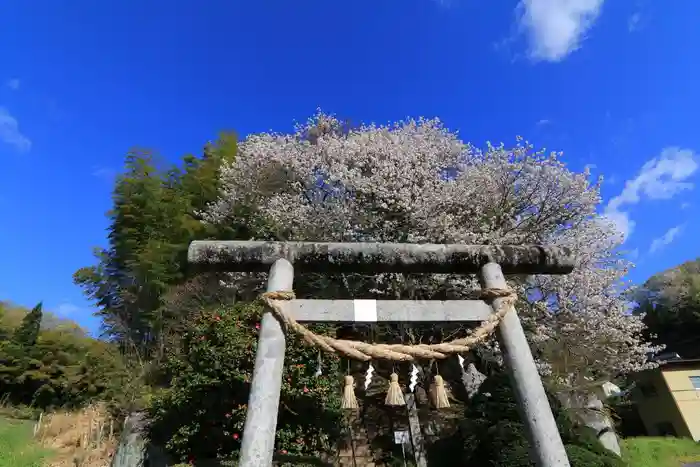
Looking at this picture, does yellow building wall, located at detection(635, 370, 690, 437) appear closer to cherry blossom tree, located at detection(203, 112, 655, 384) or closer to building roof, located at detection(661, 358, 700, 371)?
building roof, located at detection(661, 358, 700, 371)

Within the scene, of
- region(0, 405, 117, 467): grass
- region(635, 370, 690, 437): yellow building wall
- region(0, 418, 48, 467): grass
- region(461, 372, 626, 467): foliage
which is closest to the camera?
region(461, 372, 626, 467): foliage

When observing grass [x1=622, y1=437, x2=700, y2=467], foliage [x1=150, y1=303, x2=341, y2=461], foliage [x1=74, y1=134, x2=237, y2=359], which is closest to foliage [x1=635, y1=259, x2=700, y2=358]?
grass [x1=622, y1=437, x2=700, y2=467]

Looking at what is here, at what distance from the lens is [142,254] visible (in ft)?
39.7

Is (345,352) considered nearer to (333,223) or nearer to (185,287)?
(333,223)

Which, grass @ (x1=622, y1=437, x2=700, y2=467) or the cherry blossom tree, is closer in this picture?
the cherry blossom tree

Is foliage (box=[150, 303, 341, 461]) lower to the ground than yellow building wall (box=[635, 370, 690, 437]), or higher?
lower

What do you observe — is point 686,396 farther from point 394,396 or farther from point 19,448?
point 19,448

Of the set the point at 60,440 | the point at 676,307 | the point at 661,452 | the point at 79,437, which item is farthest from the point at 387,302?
the point at 676,307

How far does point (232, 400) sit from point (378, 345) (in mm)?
5263

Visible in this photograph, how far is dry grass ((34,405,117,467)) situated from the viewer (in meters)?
8.46

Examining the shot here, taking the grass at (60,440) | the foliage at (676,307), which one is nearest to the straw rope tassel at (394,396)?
the grass at (60,440)

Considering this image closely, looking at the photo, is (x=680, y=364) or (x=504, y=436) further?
(x=680, y=364)

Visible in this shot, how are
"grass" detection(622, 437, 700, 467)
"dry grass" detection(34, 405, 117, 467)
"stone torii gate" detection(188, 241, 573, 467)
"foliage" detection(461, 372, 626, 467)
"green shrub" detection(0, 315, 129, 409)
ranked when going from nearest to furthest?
1. "stone torii gate" detection(188, 241, 573, 467)
2. "foliage" detection(461, 372, 626, 467)
3. "dry grass" detection(34, 405, 117, 467)
4. "green shrub" detection(0, 315, 129, 409)
5. "grass" detection(622, 437, 700, 467)

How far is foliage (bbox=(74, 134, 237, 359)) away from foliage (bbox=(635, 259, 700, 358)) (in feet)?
78.2
